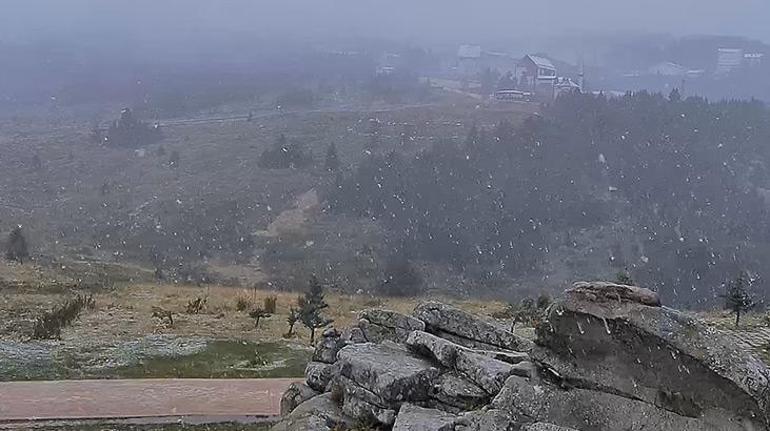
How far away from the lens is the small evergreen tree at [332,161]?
97062mm

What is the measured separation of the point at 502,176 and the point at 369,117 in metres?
41.5

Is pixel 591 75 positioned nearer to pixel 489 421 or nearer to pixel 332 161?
pixel 332 161

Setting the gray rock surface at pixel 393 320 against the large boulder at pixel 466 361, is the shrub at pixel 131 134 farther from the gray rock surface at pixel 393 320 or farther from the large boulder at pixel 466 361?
the large boulder at pixel 466 361

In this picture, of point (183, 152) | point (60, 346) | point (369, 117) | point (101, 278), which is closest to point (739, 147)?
point (369, 117)

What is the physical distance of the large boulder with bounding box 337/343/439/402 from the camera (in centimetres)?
1288

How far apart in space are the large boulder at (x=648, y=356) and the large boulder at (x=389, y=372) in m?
2.26

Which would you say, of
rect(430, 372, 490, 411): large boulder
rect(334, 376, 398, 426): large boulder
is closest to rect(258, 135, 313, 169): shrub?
rect(334, 376, 398, 426): large boulder

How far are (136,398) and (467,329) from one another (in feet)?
32.9

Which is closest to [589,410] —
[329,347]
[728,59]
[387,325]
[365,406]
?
[365,406]

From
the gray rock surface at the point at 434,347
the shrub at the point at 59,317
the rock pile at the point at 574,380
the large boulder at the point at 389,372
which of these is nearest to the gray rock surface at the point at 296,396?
the rock pile at the point at 574,380

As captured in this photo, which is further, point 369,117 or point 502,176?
point 369,117

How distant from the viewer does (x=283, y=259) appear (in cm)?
7119

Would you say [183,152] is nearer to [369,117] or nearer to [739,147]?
[369,117]

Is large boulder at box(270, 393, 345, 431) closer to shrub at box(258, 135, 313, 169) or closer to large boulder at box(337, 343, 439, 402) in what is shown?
large boulder at box(337, 343, 439, 402)
